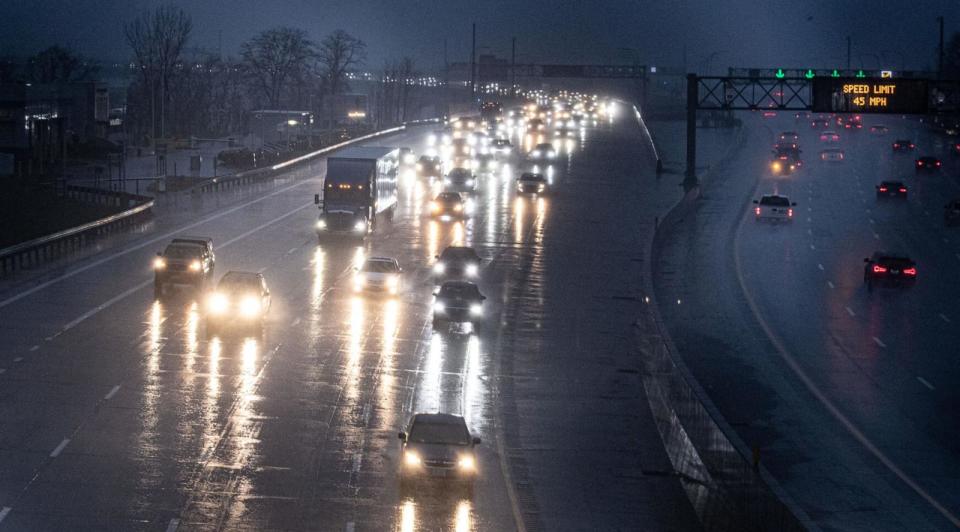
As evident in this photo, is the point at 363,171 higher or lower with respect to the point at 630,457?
higher

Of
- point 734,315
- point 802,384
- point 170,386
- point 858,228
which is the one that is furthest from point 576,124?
point 170,386

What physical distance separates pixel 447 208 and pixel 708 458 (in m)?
46.3

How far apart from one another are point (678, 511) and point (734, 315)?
25.1 metres

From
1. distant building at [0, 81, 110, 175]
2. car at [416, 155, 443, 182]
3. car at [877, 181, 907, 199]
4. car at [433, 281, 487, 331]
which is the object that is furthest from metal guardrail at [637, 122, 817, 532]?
distant building at [0, 81, 110, 175]

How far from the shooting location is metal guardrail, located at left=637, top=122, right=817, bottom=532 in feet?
66.4

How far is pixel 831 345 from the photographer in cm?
4419

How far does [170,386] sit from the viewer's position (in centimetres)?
3138

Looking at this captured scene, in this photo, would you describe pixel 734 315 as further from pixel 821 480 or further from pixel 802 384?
pixel 821 480

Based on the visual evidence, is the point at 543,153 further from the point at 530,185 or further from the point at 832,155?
the point at 832,155

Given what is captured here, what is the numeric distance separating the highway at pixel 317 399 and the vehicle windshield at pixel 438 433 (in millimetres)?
859

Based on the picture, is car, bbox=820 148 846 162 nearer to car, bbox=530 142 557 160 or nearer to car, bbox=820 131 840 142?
car, bbox=820 131 840 142

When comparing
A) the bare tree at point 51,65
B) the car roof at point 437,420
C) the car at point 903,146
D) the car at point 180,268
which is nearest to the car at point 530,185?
the car at point 180,268

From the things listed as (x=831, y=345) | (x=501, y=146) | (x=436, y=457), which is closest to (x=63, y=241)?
(x=831, y=345)

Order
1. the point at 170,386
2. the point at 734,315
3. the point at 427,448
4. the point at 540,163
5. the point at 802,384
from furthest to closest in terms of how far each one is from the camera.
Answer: the point at 540,163 → the point at 734,315 → the point at 802,384 → the point at 170,386 → the point at 427,448
